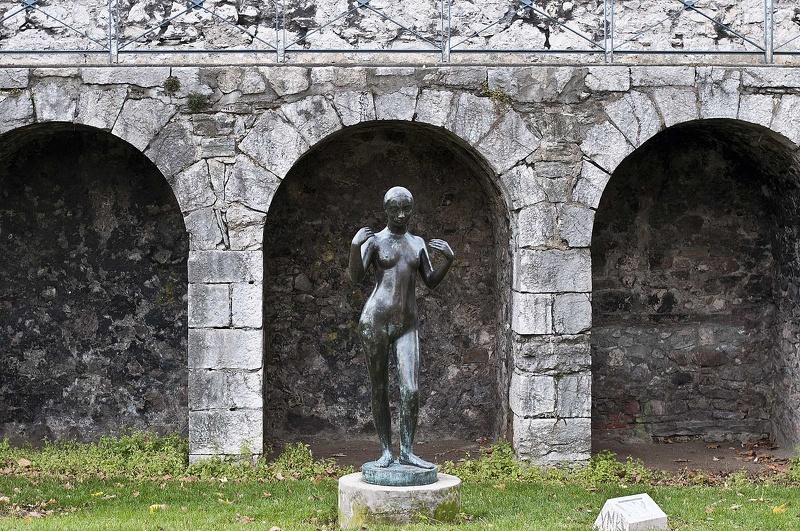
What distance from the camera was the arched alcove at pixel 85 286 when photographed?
8.89 meters

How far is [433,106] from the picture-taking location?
7.68 meters

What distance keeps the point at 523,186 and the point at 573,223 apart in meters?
0.48

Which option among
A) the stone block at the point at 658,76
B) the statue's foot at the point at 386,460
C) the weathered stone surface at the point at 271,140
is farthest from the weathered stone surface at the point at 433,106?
the statue's foot at the point at 386,460

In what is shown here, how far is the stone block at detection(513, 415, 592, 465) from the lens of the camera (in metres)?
7.76

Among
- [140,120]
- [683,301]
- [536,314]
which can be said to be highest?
[140,120]

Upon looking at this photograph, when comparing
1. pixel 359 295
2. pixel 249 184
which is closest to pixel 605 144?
pixel 359 295

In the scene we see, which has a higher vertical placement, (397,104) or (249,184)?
(397,104)

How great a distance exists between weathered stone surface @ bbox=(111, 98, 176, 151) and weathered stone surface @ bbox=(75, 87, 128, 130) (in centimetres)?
5

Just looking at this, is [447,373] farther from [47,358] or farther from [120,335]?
[47,358]

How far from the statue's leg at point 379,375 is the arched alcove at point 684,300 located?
350 centimetres

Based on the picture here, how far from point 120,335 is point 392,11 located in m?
3.77

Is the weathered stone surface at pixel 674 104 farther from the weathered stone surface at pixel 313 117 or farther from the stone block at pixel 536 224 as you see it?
the weathered stone surface at pixel 313 117

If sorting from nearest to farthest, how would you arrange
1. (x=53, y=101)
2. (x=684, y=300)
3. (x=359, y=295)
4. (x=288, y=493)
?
(x=288, y=493) → (x=53, y=101) → (x=359, y=295) → (x=684, y=300)

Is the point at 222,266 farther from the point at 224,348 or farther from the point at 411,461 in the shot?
the point at 411,461
